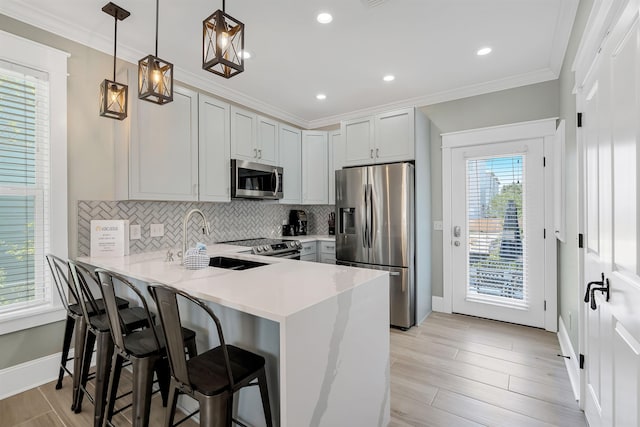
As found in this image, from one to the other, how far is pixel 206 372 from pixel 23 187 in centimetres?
208

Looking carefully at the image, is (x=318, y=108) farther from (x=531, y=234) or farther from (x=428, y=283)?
(x=531, y=234)

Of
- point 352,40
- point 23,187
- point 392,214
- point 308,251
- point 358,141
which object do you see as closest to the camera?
point 23,187

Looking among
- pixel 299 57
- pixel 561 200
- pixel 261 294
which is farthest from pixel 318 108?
pixel 261 294

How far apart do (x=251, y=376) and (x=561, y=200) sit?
2.73 meters

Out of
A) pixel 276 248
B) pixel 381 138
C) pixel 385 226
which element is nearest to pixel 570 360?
pixel 385 226

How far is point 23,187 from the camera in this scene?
2236mm

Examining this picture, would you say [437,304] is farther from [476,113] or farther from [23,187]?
[23,187]

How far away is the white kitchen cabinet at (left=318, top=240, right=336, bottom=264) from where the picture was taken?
4.11m

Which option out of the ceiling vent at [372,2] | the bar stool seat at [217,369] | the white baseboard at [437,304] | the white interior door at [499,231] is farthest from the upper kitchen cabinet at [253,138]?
the white baseboard at [437,304]

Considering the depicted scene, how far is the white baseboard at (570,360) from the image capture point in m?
2.12

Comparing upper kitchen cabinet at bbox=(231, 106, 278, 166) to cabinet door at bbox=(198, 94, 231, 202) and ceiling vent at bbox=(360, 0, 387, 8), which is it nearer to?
cabinet door at bbox=(198, 94, 231, 202)

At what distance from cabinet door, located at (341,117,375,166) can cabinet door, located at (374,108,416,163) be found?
9 centimetres

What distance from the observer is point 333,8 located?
2211mm

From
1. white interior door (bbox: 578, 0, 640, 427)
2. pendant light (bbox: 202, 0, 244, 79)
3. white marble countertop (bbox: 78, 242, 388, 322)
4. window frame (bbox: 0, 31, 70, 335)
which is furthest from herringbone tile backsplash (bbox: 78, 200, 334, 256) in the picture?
white interior door (bbox: 578, 0, 640, 427)
